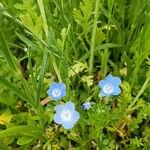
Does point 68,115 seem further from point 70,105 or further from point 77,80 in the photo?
point 77,80

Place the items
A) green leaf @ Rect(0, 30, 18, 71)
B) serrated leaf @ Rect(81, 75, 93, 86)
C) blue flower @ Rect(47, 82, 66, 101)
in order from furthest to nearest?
serrated leaf @ Rect(81, 75, 93, 86)
blue flower @ Rect(47, 82, 66, 101)
green leaf @ Rect(0, 30, 18, 71)

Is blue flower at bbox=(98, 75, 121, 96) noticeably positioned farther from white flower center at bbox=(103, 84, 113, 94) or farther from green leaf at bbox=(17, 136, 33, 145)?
green leaf at bbox=(17, 136, 33, 145)

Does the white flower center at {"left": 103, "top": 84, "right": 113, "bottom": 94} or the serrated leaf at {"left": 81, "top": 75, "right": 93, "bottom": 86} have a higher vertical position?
the serrated leaf at {"left": 81, "top": 75, "right": 93, "bottom": 86}

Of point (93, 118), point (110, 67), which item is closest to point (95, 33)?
point (110, 67)

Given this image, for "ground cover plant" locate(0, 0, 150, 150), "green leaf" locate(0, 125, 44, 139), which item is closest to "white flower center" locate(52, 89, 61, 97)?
"ground cover plant" locate(0, 0, 150, 150)

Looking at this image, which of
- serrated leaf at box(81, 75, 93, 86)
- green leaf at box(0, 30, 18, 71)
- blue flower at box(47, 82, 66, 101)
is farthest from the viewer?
serrated leaf at box(81, 75, 93, 86)

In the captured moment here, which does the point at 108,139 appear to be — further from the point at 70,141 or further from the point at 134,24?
the point at 134,24

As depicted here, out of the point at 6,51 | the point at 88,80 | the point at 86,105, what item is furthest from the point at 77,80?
the point at 6,51

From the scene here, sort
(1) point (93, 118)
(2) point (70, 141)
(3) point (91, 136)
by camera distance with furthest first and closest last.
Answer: (2) point (70, 141) → (3) point (91, 136) → (1) point (93, 118)

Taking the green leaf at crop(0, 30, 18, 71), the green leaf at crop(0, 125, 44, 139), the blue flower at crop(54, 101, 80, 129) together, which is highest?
the green leaf at crop(0, 30, 18, 71)
